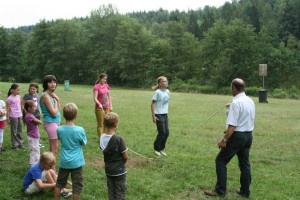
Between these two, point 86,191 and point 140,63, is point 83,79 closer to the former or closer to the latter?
point 140,63

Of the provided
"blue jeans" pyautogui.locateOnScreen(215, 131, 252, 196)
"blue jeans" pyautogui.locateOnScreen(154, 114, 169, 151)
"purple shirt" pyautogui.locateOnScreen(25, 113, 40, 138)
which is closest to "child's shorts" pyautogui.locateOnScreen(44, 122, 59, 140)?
"purple shirt" pyautogui.locateOnScreen(25, 113, 40, 138)

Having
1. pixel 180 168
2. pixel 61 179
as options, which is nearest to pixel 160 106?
pixel 180 168

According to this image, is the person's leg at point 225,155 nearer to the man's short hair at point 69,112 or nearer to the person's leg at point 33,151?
the man's short hair at point 69,112

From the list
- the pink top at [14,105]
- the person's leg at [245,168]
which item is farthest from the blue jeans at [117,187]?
the pink top at [14,105]

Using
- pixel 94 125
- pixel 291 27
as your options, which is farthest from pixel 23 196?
pixel 291 27

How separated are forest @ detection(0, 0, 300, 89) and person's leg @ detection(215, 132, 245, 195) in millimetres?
49126

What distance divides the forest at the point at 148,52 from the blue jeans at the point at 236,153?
48905 mm

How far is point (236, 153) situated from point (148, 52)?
60.7 meters

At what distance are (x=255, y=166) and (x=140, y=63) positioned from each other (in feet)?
191

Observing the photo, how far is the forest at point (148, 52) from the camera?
193ft

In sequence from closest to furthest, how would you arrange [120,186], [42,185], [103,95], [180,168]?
[120,186]
[42,185]
[180,168]
[103,95]

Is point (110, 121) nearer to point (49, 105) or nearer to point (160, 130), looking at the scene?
point (49, 105)

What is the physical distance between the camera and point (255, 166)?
888 cm

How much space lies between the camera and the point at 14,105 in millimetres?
9477
